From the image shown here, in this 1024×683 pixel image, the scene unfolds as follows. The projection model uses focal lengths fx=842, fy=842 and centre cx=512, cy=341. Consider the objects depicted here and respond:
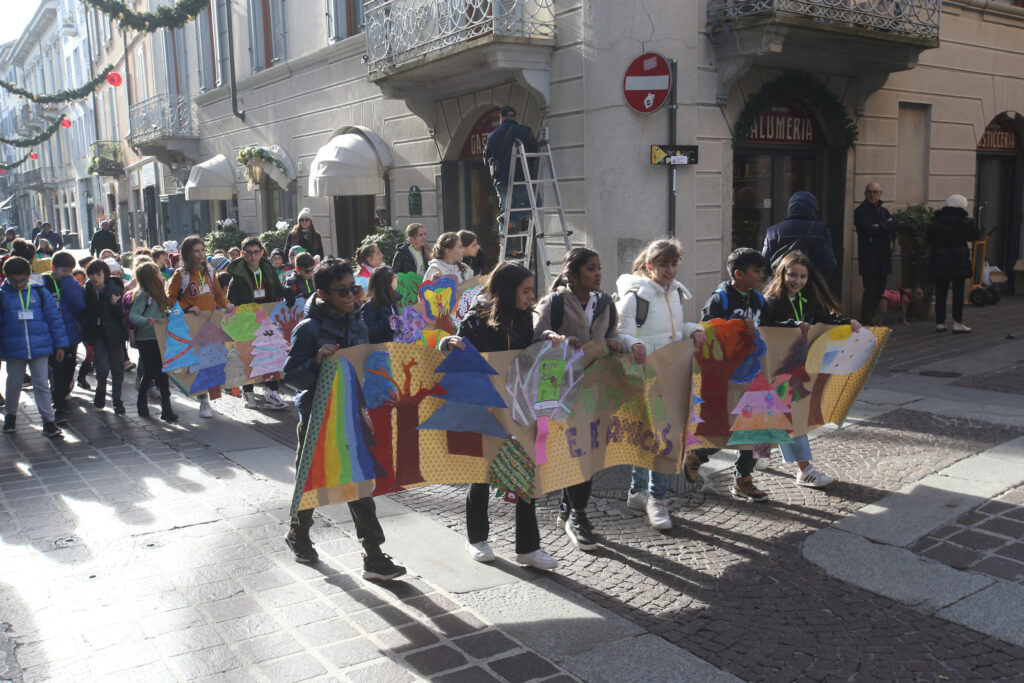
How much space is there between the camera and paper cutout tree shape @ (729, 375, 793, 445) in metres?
5.30

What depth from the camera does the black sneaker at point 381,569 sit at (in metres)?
4.52

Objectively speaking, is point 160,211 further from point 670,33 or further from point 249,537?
point 249,537

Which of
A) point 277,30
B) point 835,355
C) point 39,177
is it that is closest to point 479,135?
point 277,30

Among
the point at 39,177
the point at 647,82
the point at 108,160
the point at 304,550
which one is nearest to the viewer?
the point at 304,550

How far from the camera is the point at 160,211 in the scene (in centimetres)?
2909

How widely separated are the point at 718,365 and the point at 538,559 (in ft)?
5.45

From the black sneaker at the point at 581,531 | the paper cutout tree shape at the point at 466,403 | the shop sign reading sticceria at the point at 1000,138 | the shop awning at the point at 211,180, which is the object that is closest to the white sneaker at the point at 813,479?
the black sneaker at the point at 581,531

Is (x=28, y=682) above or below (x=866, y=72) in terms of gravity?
below

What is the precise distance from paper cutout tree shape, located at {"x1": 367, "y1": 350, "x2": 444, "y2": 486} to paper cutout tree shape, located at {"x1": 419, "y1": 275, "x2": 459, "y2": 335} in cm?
374

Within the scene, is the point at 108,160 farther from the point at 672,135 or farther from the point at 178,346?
the point at 178,346

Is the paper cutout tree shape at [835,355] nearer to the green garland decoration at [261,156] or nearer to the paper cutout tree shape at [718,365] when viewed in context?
the paper cutout tree shape at [718,365]

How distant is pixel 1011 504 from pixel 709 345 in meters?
2.15

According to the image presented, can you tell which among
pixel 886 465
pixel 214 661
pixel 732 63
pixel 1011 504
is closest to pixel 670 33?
pixel 732 63

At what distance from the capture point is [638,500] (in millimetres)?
5469
